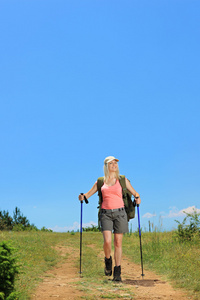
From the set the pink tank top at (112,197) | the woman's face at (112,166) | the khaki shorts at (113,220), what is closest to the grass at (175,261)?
the khaki shorts at (113,220)

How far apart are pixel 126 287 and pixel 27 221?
2007 cm

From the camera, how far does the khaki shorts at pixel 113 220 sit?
9.05m

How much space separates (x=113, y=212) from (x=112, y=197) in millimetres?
377

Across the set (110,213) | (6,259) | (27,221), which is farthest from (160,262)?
(27,221)

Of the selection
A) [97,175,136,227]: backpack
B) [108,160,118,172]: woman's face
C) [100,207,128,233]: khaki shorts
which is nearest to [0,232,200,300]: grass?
[100,207,128,233]: khaki shorts

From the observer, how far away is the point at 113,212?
9.07m

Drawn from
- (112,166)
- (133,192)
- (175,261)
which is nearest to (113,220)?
(133,192)

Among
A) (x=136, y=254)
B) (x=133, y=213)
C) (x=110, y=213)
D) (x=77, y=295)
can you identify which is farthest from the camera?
(x=136, y=254)

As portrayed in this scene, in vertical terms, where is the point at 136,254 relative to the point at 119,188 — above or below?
below

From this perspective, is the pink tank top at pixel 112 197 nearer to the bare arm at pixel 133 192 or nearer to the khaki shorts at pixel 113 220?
the khaki shorts at pixel 113 220

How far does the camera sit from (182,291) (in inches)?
329

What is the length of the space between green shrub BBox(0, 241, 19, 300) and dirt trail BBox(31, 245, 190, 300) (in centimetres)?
115

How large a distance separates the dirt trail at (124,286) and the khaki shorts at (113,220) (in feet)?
4.46

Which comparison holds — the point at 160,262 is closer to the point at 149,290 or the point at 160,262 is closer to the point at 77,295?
the point at 149,290
